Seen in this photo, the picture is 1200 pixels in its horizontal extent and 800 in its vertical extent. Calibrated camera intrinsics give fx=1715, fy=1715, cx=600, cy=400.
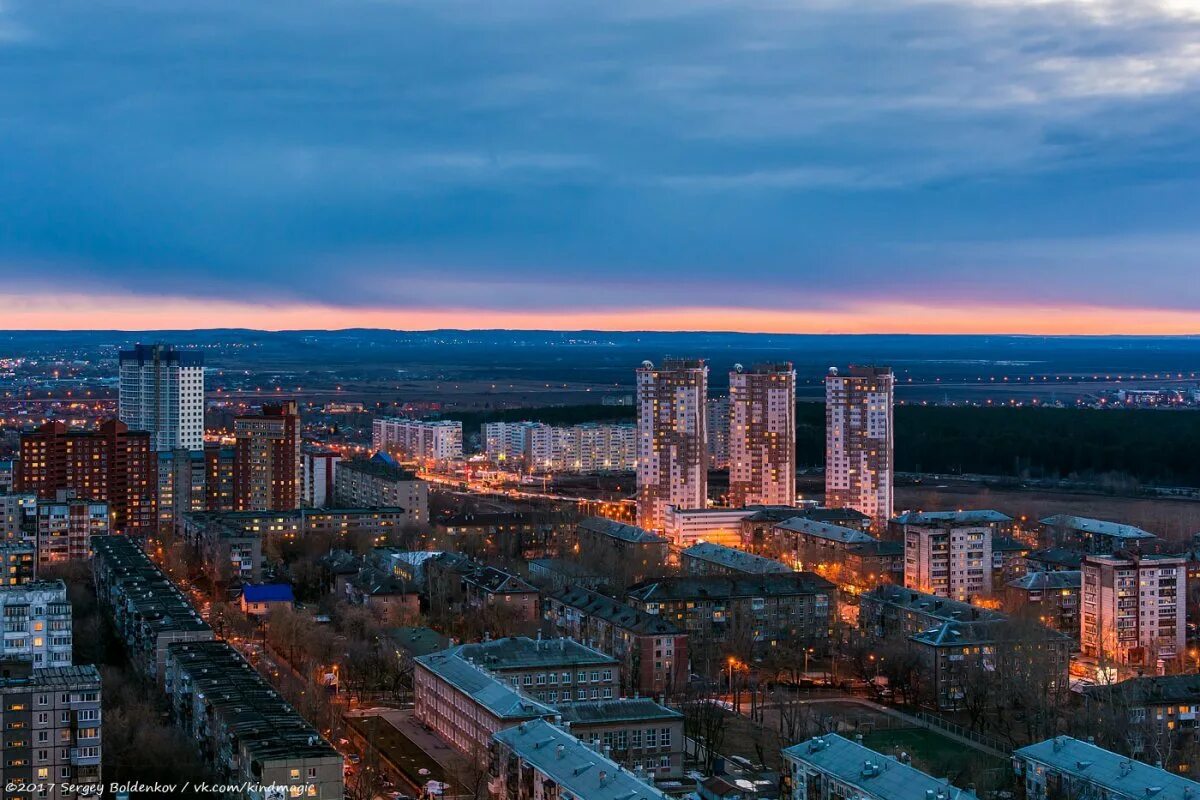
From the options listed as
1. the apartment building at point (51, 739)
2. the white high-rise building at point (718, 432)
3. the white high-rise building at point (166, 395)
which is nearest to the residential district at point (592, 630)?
the apartment building at point (51, 739)

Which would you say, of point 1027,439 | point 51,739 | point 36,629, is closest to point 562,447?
point 1027,439

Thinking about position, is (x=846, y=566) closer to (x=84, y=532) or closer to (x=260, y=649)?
(x=260, y=649)

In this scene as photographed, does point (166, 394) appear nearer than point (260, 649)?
No

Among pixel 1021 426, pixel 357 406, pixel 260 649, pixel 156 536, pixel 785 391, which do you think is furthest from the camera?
pixel 357 406

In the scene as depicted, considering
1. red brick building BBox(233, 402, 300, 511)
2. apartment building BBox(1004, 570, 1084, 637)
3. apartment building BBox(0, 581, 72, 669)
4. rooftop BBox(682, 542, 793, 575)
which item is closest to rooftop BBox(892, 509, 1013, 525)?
apartment building BBox(1004, 570, 1084, 637)

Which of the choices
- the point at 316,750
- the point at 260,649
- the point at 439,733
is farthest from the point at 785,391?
the point at 316,750

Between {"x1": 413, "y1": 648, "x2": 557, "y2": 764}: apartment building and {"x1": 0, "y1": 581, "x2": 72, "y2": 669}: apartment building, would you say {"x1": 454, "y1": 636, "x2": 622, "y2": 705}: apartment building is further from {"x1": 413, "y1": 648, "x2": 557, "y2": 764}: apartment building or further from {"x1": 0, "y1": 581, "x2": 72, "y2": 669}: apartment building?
{"x1": 0, "y1": 581, "x2": 72, "y2": 669}: apartment building
